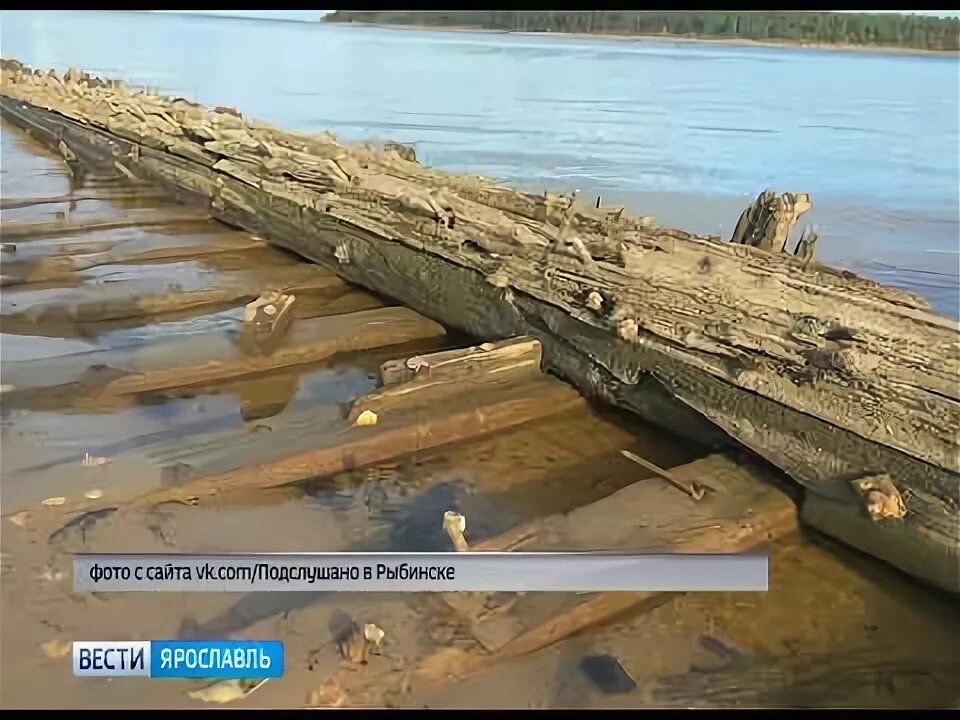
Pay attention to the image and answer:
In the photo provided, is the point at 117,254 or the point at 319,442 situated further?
the point at 117,254

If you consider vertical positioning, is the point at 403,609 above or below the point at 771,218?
below

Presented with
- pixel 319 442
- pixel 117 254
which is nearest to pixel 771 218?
pixel 319 442

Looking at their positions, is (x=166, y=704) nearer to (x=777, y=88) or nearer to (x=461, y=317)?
(x=461, y=317)

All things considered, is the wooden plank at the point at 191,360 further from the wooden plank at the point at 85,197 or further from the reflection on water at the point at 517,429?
the wooden plank at the point at 85,197

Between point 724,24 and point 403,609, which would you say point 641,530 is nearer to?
point 403,609

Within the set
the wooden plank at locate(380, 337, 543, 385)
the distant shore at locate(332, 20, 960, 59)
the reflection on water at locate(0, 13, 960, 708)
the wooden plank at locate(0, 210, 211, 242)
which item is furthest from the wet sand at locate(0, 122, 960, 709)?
the distant shore at locate(332, 20, 960, 59)

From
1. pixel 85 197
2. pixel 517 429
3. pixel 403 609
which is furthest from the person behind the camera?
pixel 85 197
